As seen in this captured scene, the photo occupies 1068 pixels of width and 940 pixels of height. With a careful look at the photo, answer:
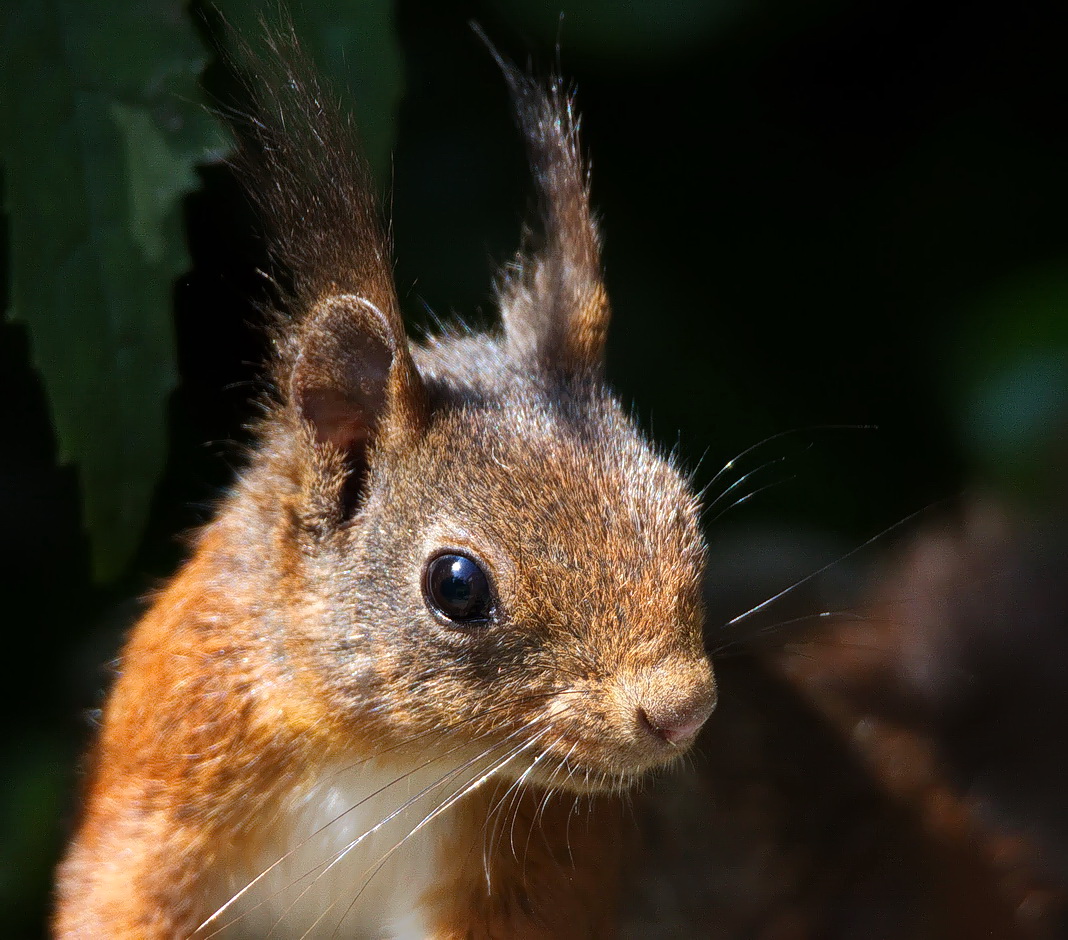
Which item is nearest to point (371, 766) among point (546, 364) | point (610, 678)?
point (610, 678)

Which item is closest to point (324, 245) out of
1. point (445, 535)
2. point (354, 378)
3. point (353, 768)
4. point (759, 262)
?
point (354, 378)

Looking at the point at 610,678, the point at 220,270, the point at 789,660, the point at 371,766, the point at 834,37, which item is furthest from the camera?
the point at 834,37

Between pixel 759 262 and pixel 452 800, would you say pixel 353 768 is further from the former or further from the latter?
pixel 759 262

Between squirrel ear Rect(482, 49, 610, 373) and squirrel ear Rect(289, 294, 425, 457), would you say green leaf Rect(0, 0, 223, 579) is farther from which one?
squirrel ear Rect(482, 49, 610, 373)

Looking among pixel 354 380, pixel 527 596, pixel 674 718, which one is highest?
pixel 354 380

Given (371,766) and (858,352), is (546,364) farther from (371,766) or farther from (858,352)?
(858,352)

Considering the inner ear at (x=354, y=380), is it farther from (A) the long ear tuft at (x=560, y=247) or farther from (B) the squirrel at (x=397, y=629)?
(A) the long ear tuft at (x=560, y=247)
